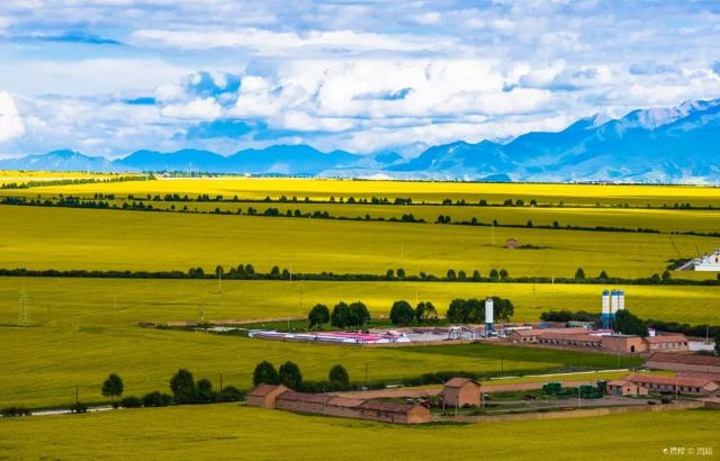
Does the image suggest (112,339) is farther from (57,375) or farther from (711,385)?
(711,385)

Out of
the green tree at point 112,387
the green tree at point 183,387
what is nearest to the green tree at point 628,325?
the green tree at point 183,387

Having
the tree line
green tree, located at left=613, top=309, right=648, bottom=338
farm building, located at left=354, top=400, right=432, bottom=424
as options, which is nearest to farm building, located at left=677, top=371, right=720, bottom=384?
green tree, located at left=613, top=309, right=648, bottom=338

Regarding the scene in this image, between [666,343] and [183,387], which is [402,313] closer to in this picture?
[666,343]

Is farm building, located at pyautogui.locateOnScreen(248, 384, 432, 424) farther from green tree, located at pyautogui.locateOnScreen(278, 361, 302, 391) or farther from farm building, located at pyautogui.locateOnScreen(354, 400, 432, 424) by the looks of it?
green tree, located at pyautogui.locateOnScreen(278, 361, 302, 391)

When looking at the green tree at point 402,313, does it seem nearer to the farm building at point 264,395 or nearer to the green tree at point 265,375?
the green tree at point 265,375

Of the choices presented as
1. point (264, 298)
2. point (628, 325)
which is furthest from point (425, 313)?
point (628, 325)
